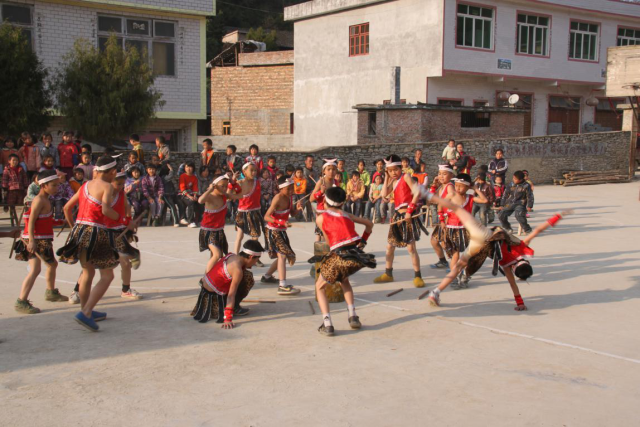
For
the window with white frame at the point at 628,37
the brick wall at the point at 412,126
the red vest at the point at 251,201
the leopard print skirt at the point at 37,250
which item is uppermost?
the window with white frame at the point at 628,37

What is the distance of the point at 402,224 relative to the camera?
9.18 meters

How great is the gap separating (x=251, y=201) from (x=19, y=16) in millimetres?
15362

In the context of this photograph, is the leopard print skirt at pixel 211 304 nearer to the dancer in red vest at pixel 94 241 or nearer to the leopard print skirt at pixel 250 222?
the dancer in red vest at pixel 94 241

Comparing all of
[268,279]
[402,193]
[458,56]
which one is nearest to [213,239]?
[268,279]

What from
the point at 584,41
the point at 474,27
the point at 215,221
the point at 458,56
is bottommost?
the point at 215,221

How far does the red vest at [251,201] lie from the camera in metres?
9.72

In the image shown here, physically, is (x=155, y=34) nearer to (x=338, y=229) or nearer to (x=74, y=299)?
(x=74, y=299)

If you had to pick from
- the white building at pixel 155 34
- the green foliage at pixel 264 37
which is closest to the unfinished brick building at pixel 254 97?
the green foliage at pixel 264 37

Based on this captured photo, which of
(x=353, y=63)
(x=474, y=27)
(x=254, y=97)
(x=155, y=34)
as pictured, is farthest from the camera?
(x=254, y=97)

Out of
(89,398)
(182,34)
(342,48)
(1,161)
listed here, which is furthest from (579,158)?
(89,398)

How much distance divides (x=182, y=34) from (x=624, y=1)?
2539 cm

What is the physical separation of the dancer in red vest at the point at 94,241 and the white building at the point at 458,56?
79.9 feet

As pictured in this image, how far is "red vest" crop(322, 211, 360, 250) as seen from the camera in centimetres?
686

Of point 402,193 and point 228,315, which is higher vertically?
point 402,193
